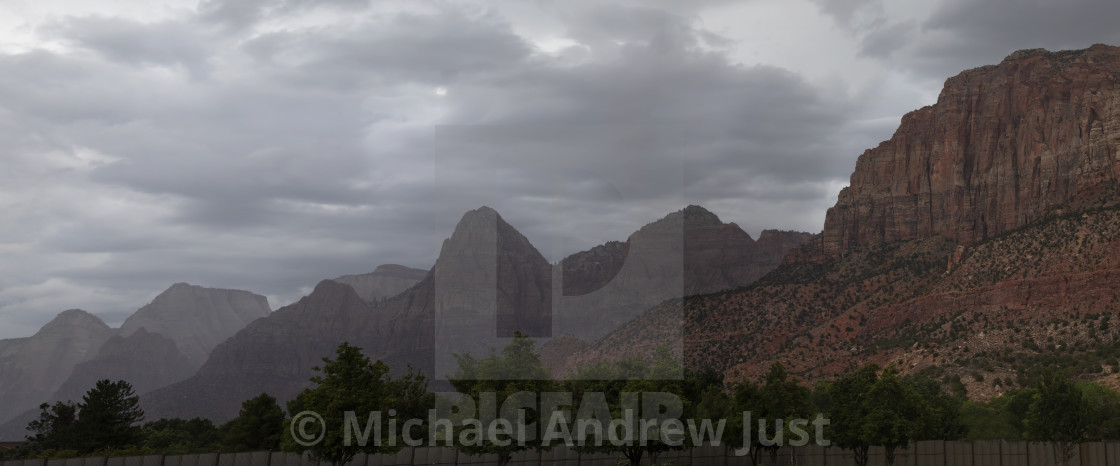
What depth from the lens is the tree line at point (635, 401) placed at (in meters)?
42.0

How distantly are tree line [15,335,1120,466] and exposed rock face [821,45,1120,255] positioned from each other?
88300 mm

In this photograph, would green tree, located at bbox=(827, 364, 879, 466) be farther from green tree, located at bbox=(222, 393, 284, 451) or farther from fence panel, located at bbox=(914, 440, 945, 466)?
green tree, located at bbox=(222, 393, 284, 451)

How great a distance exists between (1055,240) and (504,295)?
3835 inches

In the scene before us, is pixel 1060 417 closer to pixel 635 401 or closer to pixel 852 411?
pixel 852 411

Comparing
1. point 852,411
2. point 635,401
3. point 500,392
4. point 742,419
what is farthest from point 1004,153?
point 500,392

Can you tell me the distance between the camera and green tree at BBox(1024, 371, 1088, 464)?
59681mm

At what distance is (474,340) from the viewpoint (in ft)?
524

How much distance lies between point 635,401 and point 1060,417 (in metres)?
32.4

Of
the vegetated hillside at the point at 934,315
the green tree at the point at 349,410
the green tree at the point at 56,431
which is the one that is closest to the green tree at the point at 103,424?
the green tree at the point at 56,431

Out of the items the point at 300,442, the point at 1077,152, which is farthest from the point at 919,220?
the point at 300,442

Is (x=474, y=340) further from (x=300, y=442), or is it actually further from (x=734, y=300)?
(x=300, y=442)

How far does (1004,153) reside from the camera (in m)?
180

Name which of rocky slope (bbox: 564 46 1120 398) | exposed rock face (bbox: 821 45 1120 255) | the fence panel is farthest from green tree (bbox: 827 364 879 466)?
exposed rock face (bbox: 821 45 1120 255)

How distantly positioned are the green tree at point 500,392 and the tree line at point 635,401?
65 mm
